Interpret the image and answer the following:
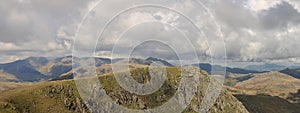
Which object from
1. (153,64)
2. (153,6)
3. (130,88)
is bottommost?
(130,88)

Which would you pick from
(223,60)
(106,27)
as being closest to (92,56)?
(106,27)

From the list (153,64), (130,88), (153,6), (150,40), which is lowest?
(130,88)

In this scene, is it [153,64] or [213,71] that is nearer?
[213,71]

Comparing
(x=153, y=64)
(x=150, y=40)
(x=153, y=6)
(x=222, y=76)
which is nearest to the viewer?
(x=222, y=76)

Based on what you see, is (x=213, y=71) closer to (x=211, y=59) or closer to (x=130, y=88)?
(x=211, y=59)

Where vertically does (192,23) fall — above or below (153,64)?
above

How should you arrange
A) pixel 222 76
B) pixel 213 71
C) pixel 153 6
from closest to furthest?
pixel 222 76 < pixel 213 71 < pixel 153 6

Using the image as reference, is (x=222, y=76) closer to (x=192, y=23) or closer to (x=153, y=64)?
(x=192, y=23)

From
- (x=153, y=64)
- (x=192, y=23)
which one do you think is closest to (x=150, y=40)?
(x=153, y=64)

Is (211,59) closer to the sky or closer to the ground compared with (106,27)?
closer to the ground
